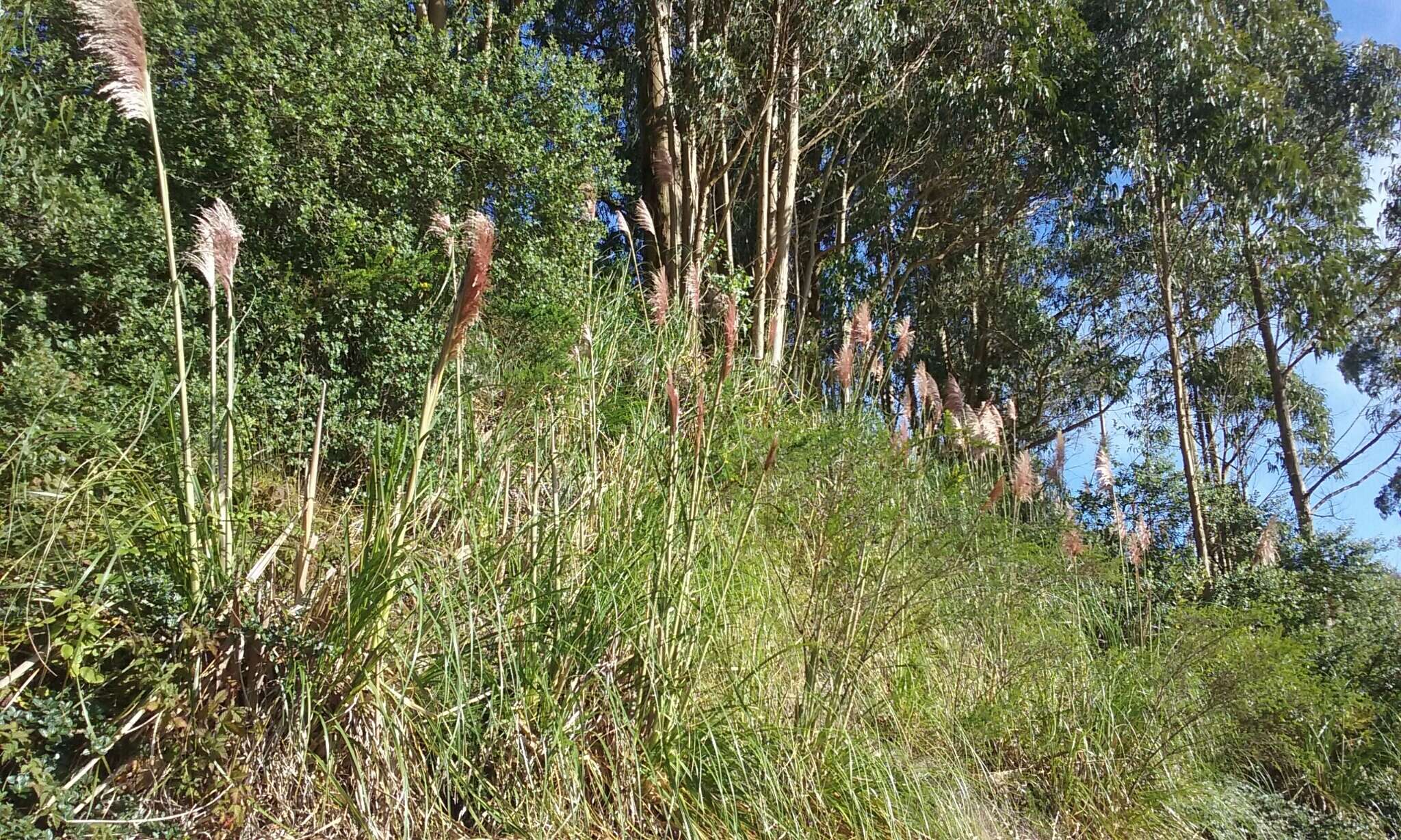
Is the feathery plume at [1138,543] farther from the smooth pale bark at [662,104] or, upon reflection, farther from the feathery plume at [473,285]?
the feathery plume at [473,285]

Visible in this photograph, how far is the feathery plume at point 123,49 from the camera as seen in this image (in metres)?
2.25

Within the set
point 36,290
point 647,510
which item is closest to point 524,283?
point 36,290

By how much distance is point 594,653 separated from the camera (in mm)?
2695

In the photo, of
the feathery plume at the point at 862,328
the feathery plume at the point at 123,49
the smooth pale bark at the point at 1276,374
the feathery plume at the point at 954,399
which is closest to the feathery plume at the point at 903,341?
the feathery plume at the point at 862,328

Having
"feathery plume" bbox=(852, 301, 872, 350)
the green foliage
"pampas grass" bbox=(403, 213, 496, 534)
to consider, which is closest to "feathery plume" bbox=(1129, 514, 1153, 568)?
"feathery plume" bbox=(852, 301, 872, 350)

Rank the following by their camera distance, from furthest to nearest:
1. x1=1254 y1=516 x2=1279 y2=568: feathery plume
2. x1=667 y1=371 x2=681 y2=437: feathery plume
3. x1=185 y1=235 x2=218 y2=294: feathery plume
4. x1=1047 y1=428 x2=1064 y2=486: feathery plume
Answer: x1=1254 y1=516 x2=1279 y2=568: feathery plume, x1=1047 y1=428 x2=1064 y2=486: feathery plume, x1=667 y1=371 x2=681 y2=437: feathery plume, x1=185 y1=235 x2=218 y2=294: feathery plume

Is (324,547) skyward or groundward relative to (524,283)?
groundward

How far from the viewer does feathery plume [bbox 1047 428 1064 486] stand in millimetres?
6168

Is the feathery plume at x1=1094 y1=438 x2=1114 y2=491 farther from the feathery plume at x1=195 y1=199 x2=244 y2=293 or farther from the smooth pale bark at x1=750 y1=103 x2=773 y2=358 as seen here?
the feathery plume at x1=195 y1=199 x2=244 y2=293

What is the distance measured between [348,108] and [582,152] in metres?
1.75

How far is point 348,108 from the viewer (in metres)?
5.42

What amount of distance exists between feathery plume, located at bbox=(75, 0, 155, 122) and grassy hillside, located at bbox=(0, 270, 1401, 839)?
930 millimetres

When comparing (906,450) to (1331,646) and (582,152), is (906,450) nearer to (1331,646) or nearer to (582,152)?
(582,152)

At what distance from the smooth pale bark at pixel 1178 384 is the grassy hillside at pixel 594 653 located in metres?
5.06
